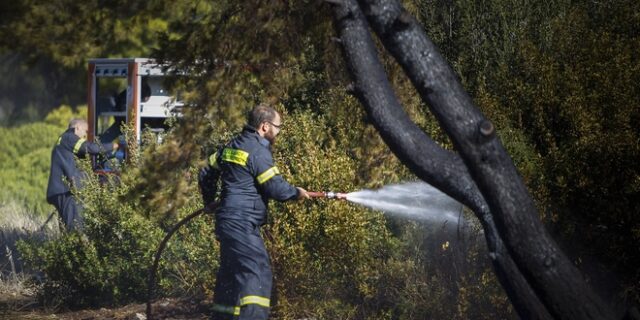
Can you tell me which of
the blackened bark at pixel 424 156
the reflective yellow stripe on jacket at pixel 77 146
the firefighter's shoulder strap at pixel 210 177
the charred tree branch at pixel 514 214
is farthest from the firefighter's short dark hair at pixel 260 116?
the reflective yellow stripe on jacket at pixel 77 146

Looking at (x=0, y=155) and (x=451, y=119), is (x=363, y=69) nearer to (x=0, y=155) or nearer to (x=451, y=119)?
(x=451, y=119)

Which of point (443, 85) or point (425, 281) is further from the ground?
point (443, 85)

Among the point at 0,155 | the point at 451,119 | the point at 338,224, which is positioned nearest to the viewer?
the point at 451,119

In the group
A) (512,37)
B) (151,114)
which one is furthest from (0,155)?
(512,37)

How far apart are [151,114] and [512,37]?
16.8ft

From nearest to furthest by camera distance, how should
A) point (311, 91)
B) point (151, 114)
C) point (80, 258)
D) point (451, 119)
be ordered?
1. point (451, 119)
2. point (80, 258)
3. point (311, 91)
4. point (151, 114)

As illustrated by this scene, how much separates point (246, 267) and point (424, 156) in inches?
67.6

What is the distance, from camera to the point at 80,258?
25.8 ft

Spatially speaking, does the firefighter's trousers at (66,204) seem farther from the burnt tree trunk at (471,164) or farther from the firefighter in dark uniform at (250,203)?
the burnt tree trunk at (471,164)

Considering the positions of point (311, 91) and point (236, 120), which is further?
point (311, 91)

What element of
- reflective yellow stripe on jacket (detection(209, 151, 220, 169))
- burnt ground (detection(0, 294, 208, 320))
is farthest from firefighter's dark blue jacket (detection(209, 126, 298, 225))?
burnt ground (detection(0, 294, 208, 320))

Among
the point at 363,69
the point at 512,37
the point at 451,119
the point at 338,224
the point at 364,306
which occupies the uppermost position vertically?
the point at 512,37

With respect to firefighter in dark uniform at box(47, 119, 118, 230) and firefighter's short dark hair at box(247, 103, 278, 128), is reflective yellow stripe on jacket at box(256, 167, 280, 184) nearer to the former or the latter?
firefighter's short dark hair at box(247, 103, 278, 128)

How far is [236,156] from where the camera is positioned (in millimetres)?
6160
